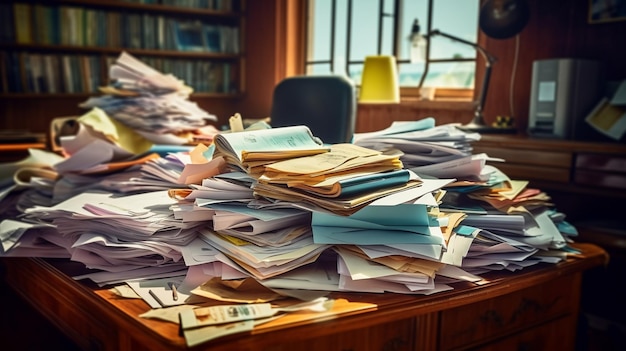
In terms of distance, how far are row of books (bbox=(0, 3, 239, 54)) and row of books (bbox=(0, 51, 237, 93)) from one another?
0.35 feet

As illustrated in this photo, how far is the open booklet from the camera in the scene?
2.65 ft

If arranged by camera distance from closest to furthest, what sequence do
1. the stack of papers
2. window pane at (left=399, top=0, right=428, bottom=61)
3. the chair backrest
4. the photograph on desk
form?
the photograph on desk, the stack of papers, the chair backrest, window pane at (left=399, top=0, right=428, bottom=61)

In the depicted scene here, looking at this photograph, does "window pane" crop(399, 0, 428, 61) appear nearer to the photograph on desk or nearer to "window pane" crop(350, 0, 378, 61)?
"window pane" crop(350, 0, 378, 61)

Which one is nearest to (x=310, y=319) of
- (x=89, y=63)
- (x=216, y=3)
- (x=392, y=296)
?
(x=392, y=296)

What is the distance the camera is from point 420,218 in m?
0.77

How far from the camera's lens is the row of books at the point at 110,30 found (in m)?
4.01

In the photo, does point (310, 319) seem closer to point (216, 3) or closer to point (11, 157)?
point (11, 157)

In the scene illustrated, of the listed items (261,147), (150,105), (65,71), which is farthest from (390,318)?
(65,71)

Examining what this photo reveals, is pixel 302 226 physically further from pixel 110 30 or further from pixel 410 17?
pixel 110 30

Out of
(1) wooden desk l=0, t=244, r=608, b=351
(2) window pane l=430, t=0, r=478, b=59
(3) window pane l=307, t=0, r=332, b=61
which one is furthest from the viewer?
(3) window pane l=307, t=0, r=332, b=61

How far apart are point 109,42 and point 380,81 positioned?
2.31 m

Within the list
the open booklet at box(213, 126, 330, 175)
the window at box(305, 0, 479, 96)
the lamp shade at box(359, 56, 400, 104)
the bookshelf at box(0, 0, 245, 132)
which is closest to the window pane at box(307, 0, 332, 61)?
the window at box(305, 0, 479, 96)

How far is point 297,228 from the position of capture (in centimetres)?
78

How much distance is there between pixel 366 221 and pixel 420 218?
70 millimetres
